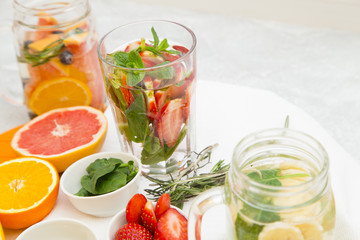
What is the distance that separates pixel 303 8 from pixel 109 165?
1462mm

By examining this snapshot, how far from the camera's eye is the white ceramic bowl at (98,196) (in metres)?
0.92

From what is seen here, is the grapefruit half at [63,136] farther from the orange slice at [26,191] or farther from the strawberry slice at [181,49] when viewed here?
the strawberry slice at [181,49]

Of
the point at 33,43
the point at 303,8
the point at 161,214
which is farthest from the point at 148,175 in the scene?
the point at 303,8

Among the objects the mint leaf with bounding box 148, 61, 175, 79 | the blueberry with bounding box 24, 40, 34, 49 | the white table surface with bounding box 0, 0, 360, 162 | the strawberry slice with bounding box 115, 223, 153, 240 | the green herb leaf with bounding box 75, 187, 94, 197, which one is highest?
the mint leaf with bounding box 148, 61, 175, 79

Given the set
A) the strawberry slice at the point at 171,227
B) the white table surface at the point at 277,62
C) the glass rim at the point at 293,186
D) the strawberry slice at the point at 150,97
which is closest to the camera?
the glass rim at the point at 293,186

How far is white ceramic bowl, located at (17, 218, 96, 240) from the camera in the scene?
0.88 meters

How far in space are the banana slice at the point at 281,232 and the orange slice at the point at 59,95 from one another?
0.77 metres

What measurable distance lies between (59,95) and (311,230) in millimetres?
835

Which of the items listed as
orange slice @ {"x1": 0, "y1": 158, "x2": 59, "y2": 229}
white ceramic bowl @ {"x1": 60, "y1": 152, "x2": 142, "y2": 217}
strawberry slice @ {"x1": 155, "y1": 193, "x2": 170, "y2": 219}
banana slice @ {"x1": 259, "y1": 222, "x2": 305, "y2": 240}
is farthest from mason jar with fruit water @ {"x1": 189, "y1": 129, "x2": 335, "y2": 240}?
orange slice @ {"x1": 0, "y1": 158, "x2": 59, "y2": 229}

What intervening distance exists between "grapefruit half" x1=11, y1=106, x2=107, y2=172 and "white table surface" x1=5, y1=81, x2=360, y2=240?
0.19 ft

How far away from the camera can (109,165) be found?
967 millimetres

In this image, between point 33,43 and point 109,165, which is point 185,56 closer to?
point 109,165

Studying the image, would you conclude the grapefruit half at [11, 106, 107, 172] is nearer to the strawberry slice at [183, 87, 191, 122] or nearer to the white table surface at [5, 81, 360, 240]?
the white table surface at [5, 81, 360, 240]

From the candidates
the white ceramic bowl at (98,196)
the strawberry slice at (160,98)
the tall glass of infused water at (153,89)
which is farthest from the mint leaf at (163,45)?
the white ceramic bowl at (98,196)
